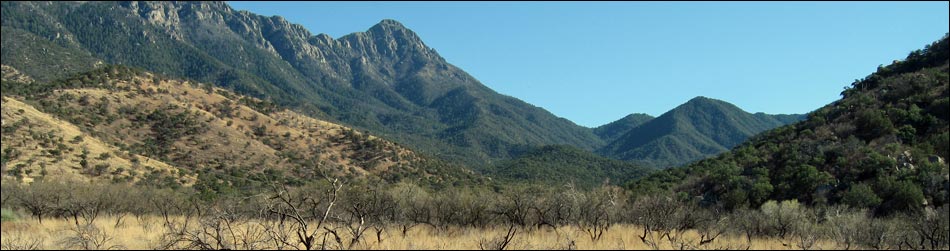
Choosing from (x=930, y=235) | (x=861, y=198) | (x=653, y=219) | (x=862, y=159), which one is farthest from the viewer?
(x=862, y=159)

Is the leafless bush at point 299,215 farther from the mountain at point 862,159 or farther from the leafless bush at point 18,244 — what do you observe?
the mountain at point 862,159

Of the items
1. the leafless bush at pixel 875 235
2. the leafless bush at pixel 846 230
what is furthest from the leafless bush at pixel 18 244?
the leafless bush at pixel 875 235

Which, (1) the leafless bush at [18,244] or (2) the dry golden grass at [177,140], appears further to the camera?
(2) the dry golden grass at [177,140]

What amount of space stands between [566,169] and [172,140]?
86.0 m

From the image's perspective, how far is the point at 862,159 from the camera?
36812 mm

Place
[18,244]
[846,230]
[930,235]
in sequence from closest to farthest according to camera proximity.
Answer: [18,244] < [930,235] < [846,230]

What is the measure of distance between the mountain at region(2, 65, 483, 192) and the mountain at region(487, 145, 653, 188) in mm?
32458

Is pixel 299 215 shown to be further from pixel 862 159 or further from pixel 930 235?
pixel 862 159

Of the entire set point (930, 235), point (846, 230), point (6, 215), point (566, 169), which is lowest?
point (930, 235)

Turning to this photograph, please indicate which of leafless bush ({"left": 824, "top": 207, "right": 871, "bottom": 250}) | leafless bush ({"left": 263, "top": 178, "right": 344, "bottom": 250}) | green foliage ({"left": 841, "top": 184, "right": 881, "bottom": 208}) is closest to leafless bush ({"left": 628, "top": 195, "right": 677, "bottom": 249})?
leafless bush ({"left": 824, "top": 207, "right": 871, "bottom": 250})

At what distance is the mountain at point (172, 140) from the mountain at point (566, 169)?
32458 mm

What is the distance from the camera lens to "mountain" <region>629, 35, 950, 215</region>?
31.2m

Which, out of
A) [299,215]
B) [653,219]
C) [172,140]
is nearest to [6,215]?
[299,215]

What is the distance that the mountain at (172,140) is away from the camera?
4597 cm
